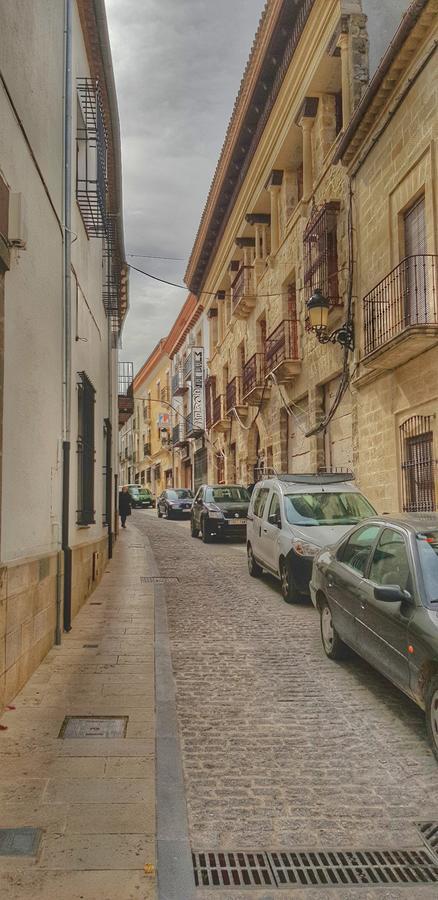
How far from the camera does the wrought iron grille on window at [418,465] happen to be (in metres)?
11.3

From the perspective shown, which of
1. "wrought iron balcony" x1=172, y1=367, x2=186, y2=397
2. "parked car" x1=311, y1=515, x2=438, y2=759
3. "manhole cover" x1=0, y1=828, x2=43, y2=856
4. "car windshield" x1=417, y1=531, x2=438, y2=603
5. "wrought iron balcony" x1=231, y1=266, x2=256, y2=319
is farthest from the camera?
"wrought iron balcony" x1=172, y1=367, x2=186, y2=397

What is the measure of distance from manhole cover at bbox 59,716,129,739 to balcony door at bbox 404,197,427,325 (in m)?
8.16

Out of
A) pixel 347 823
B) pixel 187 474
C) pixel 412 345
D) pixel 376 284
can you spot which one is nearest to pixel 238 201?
pixel 376 284

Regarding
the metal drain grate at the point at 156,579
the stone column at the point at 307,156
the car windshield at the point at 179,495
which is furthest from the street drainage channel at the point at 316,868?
the car windshield at the point at 179,495

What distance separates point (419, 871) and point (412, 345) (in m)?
8.75

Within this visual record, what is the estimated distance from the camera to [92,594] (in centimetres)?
1105

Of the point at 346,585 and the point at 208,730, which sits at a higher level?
the point at 346,585

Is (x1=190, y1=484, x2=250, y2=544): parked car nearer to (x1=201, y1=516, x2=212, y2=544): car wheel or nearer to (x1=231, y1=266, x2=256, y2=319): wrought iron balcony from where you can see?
(x1=201, y1=516, x2=212, y2=544): car wheel

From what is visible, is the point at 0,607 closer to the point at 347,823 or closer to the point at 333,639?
the point at 347,823

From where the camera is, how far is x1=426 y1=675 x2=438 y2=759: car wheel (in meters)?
4.36

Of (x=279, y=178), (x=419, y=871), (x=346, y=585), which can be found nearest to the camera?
(x=419, y=871)

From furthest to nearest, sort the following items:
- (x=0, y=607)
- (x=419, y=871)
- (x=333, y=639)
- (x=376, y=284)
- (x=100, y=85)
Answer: (x=376, y=284) < (x=100, y=85) < (x=333, y=639) < (x=0, y=607) < (x=419, y=871)

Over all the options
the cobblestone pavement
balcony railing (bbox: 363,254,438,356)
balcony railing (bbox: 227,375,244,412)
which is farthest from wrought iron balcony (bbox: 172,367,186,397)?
the cobblestone pavement

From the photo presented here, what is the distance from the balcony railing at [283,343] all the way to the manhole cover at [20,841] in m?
16.3
